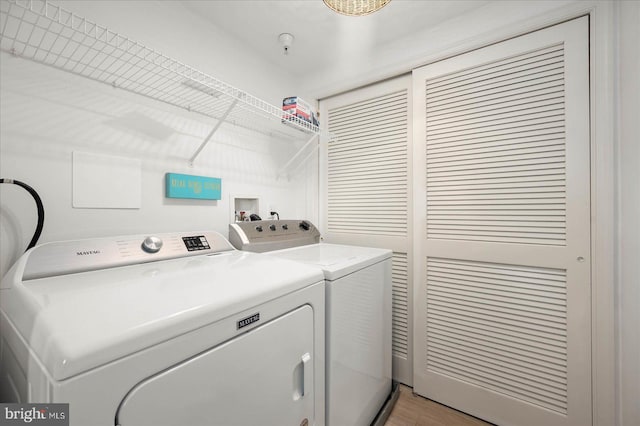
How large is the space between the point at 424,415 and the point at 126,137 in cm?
243

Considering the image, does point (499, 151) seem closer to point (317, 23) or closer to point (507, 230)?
point (507, 230)

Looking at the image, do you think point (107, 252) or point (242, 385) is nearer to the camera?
point (242, 385)

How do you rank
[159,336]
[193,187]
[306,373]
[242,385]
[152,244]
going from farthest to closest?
[193,187] → [152,244] → [306,373] → [242,385] → [159,336]

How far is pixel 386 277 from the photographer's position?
174 cm

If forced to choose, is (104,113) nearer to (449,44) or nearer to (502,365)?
(449,44)

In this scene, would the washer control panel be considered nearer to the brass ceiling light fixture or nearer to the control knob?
the control knob

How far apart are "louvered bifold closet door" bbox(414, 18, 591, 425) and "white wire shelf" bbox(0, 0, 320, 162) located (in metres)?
1.12

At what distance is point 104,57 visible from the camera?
1.25 metres

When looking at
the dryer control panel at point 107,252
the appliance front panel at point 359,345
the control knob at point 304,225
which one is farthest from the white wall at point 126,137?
the appliance front panel at point 359,345

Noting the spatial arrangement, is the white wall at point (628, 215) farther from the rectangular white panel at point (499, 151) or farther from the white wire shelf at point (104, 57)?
the white wire shelf at point (104, 57)

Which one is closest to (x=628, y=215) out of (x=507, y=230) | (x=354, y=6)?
(x=507, y=230)

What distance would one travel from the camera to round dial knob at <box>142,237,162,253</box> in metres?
1.17

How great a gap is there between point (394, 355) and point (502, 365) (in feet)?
2.34

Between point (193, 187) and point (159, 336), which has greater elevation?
point (193, 187)
